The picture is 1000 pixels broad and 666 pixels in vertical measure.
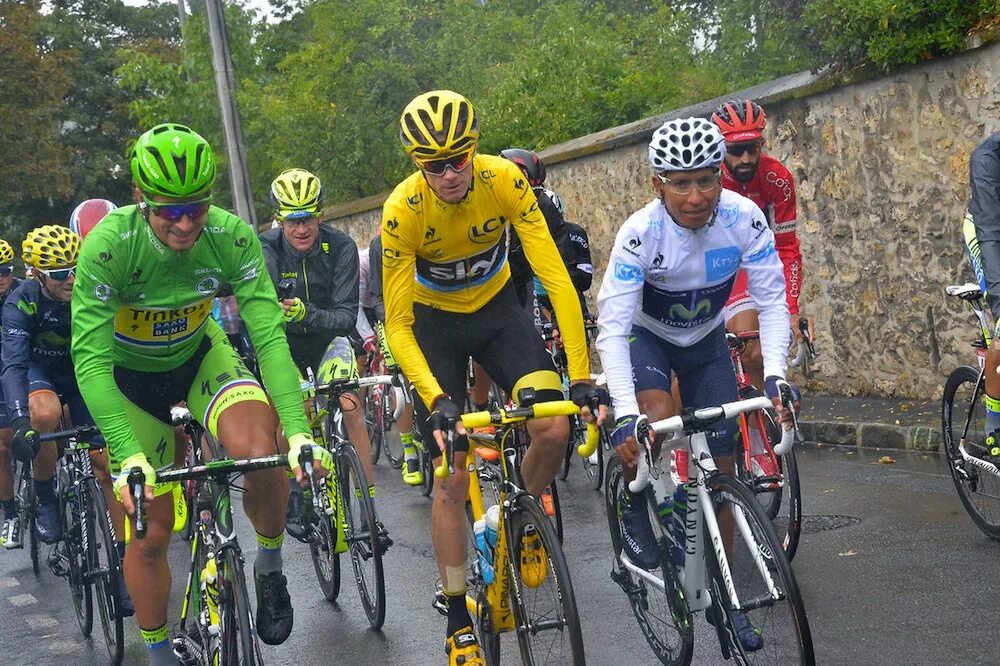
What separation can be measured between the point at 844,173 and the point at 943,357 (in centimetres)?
185

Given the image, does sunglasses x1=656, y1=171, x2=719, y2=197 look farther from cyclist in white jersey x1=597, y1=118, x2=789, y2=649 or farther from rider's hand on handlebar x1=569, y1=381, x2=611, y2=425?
rider's hand on handlebar x1=569, y1=381, x2=611, y2=425

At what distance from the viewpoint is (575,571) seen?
717cm

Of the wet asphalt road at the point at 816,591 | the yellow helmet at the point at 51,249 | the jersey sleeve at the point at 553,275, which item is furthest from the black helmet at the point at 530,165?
the jersey sleeve at the point at 553,275

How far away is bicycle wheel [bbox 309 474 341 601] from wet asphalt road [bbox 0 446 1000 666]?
103 mm

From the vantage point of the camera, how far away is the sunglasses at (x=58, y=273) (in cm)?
770

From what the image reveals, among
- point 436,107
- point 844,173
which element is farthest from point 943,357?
point 436,107

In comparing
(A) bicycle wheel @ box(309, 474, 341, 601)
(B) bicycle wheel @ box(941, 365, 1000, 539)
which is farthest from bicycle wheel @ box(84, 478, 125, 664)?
(B) bicycle wheel @ box(941, 365, 1000, 539)

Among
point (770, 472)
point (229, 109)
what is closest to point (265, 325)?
point (770, 472)

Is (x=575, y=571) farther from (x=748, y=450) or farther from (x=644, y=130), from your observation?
(x=644, y=130)

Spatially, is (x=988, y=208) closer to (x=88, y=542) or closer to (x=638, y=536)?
(x=638, y=536)

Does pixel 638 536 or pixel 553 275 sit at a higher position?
pixel 553 275

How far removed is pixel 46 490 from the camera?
28.2 feet

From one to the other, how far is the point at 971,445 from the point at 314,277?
3.94 meters

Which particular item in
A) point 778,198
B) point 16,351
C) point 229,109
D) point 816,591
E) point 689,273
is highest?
point 229,109
